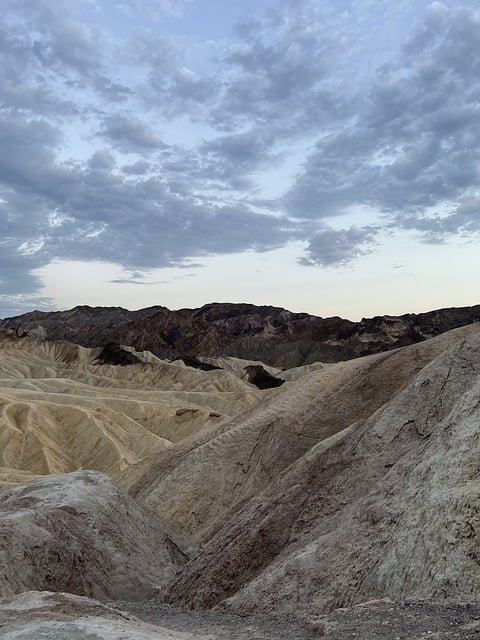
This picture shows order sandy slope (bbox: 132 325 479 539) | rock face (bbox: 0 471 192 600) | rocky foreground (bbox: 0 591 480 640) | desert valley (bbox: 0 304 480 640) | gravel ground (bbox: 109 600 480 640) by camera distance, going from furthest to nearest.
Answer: sandy slope (bbox: 132 325 479 539) → rock face (bbox: 0 471 192 600) → desert valley (bbox: 0 304 480 640) → rocky foreground (bbox: 0 591 480 640) → gravel ground (bbox: 109 600 480 640)

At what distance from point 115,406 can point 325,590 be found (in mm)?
57879

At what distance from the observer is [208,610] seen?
39.6 ft

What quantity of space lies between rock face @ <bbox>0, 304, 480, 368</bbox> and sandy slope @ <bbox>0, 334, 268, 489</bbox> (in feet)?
81.8

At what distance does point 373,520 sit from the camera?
37.5ft

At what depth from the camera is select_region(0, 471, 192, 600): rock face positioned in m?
14.3

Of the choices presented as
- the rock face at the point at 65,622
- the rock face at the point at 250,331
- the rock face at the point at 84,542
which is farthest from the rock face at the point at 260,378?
the rock face at the point at 65,622

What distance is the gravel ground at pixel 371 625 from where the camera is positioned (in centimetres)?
681

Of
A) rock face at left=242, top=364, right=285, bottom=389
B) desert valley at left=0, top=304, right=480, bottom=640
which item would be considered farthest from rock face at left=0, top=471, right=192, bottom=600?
rock face at left=242, top=364, right=285, bottom=389

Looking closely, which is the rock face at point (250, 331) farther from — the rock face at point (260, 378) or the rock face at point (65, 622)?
the rock face at point (65, 622)

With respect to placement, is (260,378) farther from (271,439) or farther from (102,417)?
(271,439)

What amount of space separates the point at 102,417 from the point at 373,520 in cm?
4865

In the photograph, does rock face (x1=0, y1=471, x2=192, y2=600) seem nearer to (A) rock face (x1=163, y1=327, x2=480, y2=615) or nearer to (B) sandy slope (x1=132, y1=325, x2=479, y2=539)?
(A) rock face (x1=163, y1=327, x2=480, y2=615)

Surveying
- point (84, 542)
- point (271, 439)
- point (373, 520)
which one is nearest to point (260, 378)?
point (271, 439)

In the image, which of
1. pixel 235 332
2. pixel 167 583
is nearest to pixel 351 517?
pixel 167 583
